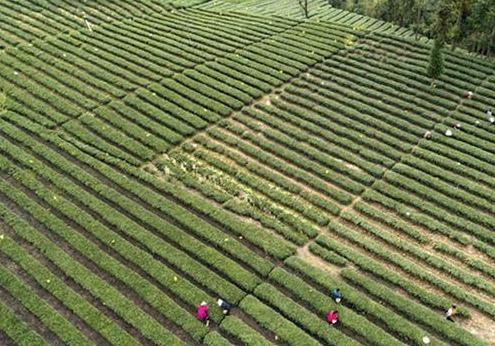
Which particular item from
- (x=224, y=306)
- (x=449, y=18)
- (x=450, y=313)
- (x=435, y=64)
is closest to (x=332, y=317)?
(x=224, y=306)

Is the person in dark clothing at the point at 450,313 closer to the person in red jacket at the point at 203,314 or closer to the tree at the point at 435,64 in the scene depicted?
the person in red jacket at the point at 203,314

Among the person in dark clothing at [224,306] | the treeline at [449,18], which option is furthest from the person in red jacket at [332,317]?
the treeline at [449,18]

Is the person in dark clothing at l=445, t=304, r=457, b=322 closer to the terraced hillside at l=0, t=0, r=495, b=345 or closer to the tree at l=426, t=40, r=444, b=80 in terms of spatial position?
the terraced hillside at l=0, t=0, r=495, b=345

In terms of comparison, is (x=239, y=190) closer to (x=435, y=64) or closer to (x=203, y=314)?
(x=203, y=314)

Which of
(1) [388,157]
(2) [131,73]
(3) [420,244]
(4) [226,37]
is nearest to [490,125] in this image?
(1) [388,157]

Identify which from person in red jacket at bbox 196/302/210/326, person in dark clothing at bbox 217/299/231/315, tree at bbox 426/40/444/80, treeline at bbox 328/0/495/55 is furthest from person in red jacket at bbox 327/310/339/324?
treeline at bbox 328/0/495/55
